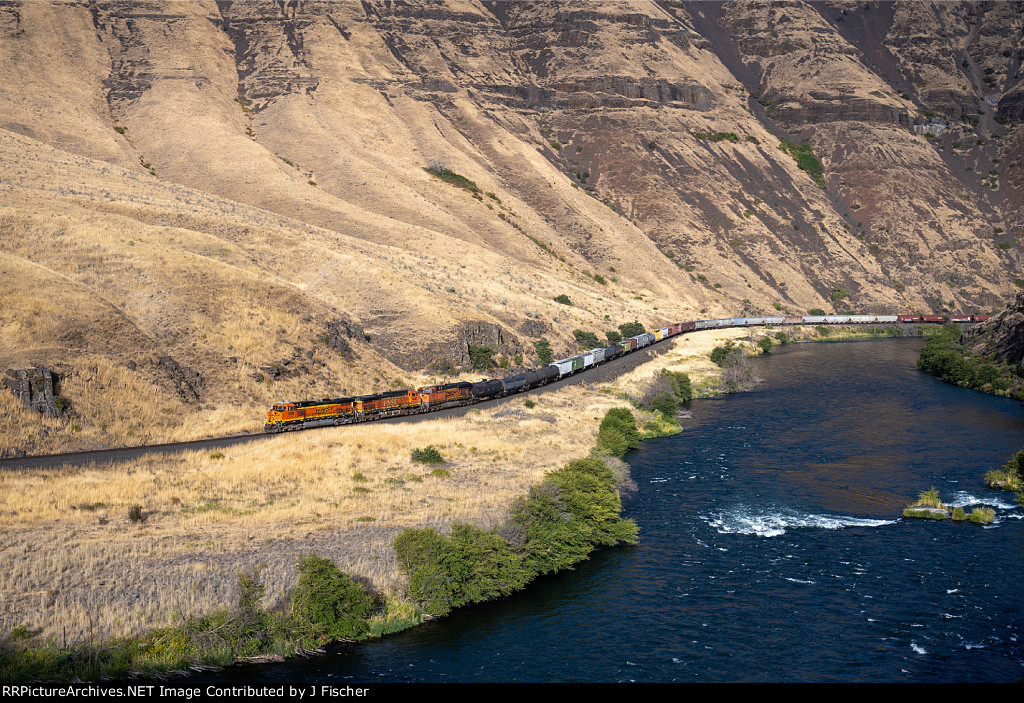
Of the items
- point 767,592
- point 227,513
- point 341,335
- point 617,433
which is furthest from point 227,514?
point 341,335

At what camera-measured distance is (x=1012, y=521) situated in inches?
1667

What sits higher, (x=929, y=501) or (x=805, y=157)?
(x=805, y=157)

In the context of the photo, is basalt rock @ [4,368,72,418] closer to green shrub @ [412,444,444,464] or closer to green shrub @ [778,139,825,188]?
green shrub @ [412,444,444,464]

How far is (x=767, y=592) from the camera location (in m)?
34.5

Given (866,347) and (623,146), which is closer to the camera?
(866,347)

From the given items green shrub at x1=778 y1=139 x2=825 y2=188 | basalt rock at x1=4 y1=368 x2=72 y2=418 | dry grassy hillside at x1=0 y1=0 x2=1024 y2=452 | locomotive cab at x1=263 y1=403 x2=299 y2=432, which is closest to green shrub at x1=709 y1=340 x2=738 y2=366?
dry grassy hillside at x1=0 y1=0 x2=1024 y2=452

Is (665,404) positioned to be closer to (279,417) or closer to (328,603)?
(279,417)

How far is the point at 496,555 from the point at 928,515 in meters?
24.0

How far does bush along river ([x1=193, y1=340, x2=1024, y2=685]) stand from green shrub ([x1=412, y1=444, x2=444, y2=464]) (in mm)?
11308

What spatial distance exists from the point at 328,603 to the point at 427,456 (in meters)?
18.0

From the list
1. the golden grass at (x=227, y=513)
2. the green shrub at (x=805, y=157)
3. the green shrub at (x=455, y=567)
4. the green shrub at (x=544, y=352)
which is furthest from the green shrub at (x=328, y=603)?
the green shrub at (x=805, y=157)

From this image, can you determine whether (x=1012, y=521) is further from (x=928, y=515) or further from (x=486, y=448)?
(x=486, y=448)

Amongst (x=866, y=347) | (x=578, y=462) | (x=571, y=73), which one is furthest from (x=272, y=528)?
(x=571, y=73)

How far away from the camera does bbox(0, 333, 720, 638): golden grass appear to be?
28984 mm
